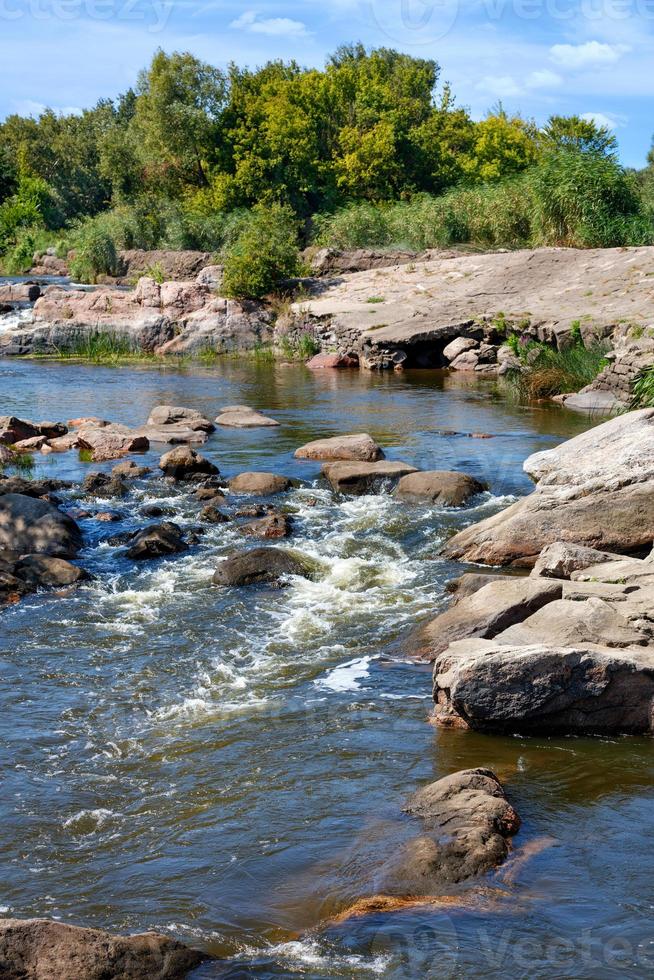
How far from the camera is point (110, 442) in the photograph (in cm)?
1596

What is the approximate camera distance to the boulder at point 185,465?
13977 millimetres

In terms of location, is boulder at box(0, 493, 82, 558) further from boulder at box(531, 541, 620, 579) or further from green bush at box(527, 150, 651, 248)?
green bush at box(527, 150, 651, 248)

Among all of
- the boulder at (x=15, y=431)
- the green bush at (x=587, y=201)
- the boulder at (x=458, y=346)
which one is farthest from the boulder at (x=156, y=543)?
the green bush at (x=587, y=201)

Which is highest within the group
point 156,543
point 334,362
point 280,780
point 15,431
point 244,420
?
point 334,362

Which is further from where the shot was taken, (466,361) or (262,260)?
(262,260)

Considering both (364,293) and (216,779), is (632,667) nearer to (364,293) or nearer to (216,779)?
(216,779)

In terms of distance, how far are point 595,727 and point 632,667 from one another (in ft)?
1.44

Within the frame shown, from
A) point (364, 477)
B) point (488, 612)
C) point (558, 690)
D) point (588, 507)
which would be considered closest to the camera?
point (558, 690)

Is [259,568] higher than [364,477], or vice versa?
[364,477]

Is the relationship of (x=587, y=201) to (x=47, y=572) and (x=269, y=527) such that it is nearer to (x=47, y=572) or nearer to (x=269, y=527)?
(x=269, y=527)

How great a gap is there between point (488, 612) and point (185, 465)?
7303mm

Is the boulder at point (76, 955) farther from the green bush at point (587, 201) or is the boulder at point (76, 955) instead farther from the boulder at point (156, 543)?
the green bush at point (587, 201)

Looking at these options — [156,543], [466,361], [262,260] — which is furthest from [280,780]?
[262,260]

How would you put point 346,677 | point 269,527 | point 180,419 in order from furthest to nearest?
point 180,419
point 269,527
point 346,677
